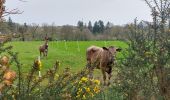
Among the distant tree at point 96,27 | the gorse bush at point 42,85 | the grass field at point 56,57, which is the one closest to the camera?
the gorse bush at point 42,85

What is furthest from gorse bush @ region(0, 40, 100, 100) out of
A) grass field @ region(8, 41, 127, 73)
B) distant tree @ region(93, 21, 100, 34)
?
distant tree @ region(93, 21, 100, 34)

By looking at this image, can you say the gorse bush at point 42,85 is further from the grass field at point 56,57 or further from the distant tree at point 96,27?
the distant tree at point 96,27

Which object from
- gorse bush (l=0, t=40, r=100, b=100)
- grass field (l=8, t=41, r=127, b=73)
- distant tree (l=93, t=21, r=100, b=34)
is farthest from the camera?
distant tree (l=93, t=21, r=100, b=34)

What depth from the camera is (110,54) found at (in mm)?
23000

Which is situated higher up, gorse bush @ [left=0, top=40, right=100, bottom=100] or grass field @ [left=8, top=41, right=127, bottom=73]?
gorse bush @ [left=0, top=40, right=100, bottom=100]

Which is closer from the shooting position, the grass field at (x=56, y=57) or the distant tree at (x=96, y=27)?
the grass field at (x=56, y=57)

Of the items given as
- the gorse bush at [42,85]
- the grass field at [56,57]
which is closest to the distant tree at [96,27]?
the grass field at [56,57]

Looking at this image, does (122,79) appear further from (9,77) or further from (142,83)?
(9,77)

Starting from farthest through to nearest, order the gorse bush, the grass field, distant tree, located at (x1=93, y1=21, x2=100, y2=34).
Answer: distant tree, located at (x1=93, y1=21, x2=100, y2=34)
the grass field
the gorse bush

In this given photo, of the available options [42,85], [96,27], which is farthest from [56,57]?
[96,27]

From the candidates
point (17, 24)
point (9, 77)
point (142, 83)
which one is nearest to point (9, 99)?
point (17, 24)

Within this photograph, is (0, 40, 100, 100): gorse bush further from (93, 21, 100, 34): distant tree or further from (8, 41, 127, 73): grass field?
(93, 21, 100, 34): distant tree

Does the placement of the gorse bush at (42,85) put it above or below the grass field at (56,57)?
above

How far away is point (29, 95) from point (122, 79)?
4.84 metres
